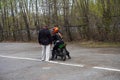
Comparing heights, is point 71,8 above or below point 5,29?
above

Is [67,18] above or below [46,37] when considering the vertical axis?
above

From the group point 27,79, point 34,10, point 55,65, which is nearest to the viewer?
point 27,79

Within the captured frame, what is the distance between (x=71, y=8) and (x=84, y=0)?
1.73 metres

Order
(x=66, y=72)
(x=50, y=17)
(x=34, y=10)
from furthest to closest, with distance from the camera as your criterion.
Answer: (x=34, y=10) → (x=50, y=17) → (x=66, y=72)

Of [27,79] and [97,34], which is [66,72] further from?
[97,34]

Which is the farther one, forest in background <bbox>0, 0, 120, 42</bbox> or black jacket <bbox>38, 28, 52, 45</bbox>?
forest in background <bbox>0, 0, 120, 42</bbox>

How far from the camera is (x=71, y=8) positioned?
24.6 metres

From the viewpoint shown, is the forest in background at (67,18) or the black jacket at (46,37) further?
the forest in background at (67,18)

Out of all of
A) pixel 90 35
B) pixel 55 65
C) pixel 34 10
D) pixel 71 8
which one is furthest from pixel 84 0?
pixel 55 65

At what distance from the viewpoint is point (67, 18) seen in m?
25.0

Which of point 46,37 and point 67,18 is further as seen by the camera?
point 67,18

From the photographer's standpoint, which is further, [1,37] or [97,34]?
[1,37]

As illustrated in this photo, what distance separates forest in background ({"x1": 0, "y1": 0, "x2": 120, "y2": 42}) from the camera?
21.3m

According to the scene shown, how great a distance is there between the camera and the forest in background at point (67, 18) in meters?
21.3
